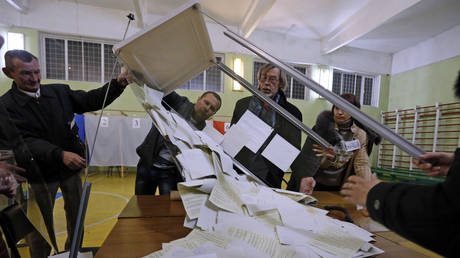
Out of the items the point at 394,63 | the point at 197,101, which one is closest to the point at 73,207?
the point at 197,101

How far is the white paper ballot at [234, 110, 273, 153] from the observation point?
817 millimetres

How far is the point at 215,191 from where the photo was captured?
0.57m

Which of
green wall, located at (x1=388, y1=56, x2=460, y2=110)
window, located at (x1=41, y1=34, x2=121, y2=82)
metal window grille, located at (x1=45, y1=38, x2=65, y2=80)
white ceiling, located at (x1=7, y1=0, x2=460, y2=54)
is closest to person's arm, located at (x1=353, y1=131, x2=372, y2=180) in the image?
white ceiling, located at (x1=7, y1=0, x2=460, y2=54)

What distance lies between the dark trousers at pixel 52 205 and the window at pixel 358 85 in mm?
5679

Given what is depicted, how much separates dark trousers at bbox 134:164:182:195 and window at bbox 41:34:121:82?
10.0 ft

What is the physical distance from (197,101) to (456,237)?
902 millimetres

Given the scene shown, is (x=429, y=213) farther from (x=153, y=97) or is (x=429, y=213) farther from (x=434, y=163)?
(x=153, y=97)

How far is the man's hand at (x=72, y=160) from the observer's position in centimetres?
88

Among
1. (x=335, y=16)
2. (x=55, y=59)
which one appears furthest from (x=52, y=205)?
(x=335, y=16)

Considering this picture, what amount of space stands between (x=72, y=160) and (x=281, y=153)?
1.01 meters

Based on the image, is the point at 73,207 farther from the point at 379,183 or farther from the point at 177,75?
the point at 379,183

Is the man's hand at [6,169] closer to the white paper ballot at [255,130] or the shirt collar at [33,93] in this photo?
the shirt collar at [33,93]

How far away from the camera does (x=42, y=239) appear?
680 mm

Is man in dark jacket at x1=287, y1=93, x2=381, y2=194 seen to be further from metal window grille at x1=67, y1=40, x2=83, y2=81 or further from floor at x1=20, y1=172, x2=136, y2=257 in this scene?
metal window grille at x1=67, y1=40, x2=83, y2=81
